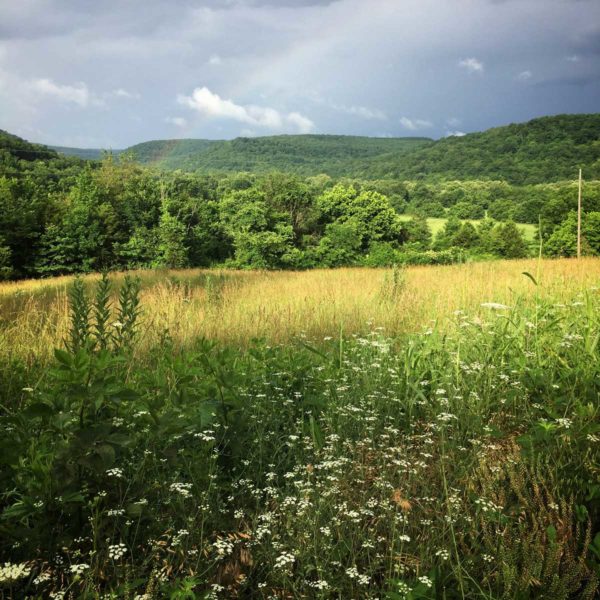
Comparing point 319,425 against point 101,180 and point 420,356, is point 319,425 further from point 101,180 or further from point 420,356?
point 101,180

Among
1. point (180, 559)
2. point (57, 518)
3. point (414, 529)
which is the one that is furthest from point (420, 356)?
point (57, 518)

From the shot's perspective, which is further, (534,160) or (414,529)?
(534,160)

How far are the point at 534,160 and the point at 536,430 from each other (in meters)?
67.2

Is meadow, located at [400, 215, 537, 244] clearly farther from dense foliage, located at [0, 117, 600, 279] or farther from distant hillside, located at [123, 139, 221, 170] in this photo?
distant hillside, located at [123, 139, 221, 170]

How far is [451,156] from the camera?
238ft

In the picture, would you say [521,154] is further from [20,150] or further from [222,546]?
[222,546]

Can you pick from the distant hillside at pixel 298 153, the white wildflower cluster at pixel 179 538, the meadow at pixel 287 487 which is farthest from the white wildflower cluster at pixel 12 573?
the distant hillside at pixel 298 153

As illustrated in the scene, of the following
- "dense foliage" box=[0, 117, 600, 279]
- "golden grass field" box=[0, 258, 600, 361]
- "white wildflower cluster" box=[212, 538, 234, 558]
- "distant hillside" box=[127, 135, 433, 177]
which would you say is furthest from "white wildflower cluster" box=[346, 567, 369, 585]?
"distant hillside" box=[127, 135, 433, 177]

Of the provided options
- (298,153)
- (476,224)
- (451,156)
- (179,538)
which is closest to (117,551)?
(179,538)

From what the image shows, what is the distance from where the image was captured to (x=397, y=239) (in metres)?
40.2

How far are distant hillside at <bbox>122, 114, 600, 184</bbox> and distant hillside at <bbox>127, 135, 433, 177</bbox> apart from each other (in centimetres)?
20

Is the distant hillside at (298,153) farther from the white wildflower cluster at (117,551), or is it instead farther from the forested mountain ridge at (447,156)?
the white wildflower cluster at (117,551)

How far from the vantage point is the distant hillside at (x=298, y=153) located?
83.6 metres

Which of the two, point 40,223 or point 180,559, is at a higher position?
point 40,223
